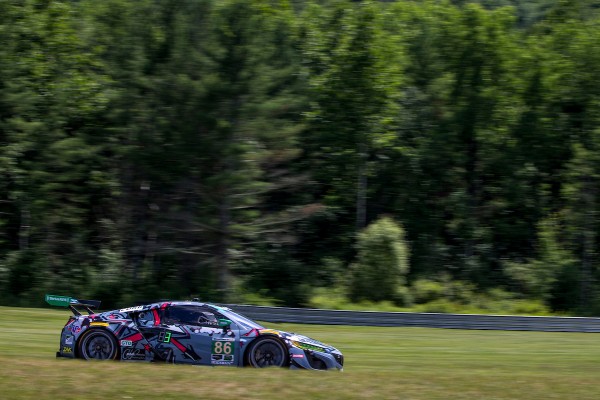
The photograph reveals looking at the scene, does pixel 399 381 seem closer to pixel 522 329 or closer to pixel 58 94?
pixel 522 329

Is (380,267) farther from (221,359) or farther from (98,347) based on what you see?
(98,347)

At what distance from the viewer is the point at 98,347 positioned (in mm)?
11906

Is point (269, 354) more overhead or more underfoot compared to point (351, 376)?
more overhead

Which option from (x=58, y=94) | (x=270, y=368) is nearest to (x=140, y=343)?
(x=270, y=368)

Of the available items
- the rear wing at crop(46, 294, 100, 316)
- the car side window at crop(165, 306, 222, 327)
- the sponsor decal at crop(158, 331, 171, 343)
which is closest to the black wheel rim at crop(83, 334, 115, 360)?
the rear wing at crop(46, 294, 100, 316)

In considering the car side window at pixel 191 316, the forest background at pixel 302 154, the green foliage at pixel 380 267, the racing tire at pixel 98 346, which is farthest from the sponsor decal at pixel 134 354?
the green foliage at pixel 380 267

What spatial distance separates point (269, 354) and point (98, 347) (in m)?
2.61

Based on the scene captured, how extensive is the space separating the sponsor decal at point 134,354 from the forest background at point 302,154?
1362cm

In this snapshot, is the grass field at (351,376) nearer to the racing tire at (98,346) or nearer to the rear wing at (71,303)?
the racing tire at (98,346)

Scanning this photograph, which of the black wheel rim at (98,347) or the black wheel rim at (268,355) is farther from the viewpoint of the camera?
the black wheel rim at (98,347)

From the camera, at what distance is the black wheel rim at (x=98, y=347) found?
38.9 feet

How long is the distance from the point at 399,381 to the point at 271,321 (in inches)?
352

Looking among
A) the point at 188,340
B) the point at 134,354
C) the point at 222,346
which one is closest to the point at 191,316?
the point at 188,340

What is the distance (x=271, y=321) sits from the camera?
63.4 ft
